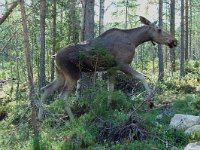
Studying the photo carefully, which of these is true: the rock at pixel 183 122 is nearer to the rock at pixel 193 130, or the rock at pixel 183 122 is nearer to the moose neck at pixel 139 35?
the rock at pixel 193 130

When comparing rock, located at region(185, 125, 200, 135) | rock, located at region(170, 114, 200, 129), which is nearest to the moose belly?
rock, located at region(170, 114, 200, 129)

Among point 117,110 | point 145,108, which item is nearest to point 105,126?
point 117,110

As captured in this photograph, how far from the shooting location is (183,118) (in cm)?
945

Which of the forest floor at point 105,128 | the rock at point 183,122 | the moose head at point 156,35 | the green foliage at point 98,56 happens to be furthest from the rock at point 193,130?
the moose head at point 156,35

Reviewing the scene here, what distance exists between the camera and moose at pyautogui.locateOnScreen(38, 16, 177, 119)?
1119 centimetres

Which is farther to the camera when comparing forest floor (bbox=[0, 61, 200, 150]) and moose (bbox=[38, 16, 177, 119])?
moose (bbox=[38, 16, 177, 119])

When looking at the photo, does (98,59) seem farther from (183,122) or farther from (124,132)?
(183,122)

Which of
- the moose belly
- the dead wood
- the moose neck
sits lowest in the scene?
the dead wood

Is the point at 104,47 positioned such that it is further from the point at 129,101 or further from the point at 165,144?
the point at 165,144

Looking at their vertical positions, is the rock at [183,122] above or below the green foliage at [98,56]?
below

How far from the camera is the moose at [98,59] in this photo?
36.7 ft

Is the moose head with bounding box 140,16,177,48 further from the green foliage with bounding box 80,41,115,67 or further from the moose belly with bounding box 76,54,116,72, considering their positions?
the green foliage with bounding box 80,41,115,67

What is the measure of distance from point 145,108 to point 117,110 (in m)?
1.01

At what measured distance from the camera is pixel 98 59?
11.0 meters
